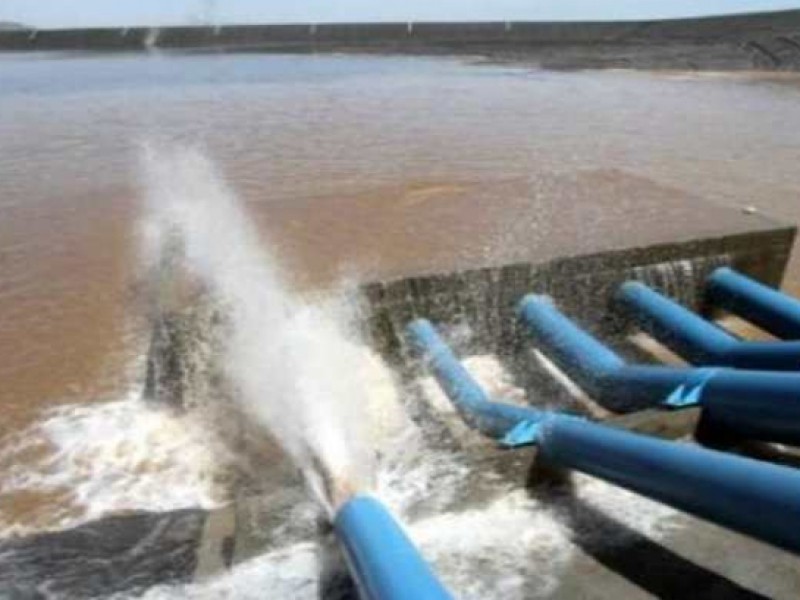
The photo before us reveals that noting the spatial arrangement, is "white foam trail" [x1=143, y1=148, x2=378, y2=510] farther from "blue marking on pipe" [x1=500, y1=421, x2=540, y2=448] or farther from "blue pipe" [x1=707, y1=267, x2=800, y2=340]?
"blue pipe" [x1=707, y1=267, x2=800, y2=340]

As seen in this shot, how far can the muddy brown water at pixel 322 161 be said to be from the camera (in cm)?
714

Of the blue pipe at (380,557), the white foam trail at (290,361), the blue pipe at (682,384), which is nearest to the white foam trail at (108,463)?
the white foam trail at (290,361)

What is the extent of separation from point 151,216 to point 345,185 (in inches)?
116

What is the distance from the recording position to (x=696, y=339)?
5723 millimetres

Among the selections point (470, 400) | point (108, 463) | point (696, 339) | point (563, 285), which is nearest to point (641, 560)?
point (470, 400)

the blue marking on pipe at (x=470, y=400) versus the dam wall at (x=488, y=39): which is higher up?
the dam wall at (x=488, y=39)

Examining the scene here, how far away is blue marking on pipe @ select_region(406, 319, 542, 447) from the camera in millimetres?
4655

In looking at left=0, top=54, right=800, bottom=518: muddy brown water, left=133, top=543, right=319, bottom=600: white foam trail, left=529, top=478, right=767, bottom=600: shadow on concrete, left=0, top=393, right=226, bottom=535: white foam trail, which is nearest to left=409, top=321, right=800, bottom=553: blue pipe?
left=529, top=478, right=767, bottom=600: shadow on concrete

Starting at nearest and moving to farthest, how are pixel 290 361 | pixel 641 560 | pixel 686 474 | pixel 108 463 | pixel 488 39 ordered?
pixel 686 474
pixel 641 560
pixel 108 463
pixel 290 361
pixel 488 39

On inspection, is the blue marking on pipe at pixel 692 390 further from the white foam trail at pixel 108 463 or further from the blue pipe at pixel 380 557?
the white foam trail at pixel 108 463

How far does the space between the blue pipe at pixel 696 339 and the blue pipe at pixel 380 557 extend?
8.46 ft

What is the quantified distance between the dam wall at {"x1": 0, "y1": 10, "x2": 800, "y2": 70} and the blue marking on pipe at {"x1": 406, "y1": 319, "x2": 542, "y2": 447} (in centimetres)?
3161

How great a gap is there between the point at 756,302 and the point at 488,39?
4499 centimetres

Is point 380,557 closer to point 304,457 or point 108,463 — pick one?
point 304,457
